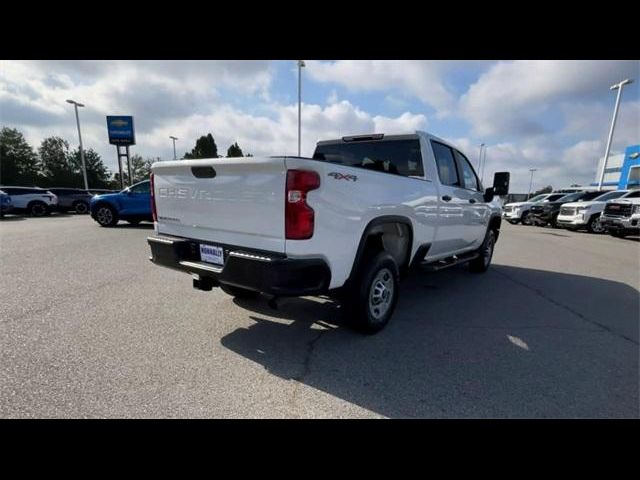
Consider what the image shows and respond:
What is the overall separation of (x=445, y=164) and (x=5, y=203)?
Result: 20.7 m

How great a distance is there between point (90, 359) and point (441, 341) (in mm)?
3315

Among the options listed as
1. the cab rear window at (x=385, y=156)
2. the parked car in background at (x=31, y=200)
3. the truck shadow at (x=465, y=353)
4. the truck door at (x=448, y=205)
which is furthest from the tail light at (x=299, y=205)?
the parked car in background at (x=31, y=200)

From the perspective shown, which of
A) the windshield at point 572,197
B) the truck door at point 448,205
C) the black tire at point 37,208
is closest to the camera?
the truck door at point 448,205

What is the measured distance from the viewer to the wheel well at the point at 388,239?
3.04 m

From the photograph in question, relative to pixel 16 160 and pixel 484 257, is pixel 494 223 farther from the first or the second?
pixel 16 160

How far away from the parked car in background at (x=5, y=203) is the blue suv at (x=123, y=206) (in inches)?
303

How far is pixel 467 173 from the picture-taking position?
5430 mm

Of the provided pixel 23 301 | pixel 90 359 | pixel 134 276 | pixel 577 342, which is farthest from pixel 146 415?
pixel 577 342

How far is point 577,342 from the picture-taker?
3424 millimetres

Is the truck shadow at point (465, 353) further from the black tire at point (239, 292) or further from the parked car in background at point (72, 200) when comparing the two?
the parked car in background at point (72, 200)

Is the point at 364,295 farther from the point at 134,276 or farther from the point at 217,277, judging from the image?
the point at 134,276

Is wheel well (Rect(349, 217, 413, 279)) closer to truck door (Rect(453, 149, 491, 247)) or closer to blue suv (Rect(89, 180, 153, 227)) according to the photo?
truck door (Rect(453, 149, 491, 247))

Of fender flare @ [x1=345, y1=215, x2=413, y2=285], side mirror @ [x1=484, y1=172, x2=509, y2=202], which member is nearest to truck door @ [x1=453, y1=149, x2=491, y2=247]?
side mirror @ [x1=484, y1=172, x2=509, y2=202]

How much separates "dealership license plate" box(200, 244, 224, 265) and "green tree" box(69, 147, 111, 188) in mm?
71258
